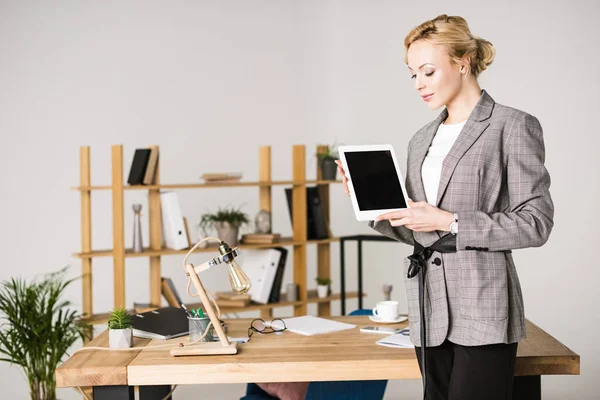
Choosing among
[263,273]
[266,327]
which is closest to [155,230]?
[263,273]

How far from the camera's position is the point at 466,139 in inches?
73.2

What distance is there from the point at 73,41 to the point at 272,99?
1768mm

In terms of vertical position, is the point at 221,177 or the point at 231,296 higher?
the point at 221,177

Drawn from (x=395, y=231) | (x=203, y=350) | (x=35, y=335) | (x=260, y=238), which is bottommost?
(x=35, y=335)

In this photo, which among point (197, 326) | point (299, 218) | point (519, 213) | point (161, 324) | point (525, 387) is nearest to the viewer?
point (519, 213)

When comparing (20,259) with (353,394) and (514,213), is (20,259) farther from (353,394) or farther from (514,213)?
(514,213)

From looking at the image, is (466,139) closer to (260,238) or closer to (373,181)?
(373,181)

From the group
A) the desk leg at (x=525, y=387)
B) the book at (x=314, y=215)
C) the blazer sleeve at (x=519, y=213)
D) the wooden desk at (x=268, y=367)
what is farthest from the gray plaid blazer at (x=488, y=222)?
the book at (x=314, y=215)

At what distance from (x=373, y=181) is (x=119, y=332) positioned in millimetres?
1002

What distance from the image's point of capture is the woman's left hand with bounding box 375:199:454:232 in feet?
6.00

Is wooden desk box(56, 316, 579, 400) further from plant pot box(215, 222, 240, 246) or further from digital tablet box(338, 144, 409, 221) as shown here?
plant pot box(215, 222, 240, 246)

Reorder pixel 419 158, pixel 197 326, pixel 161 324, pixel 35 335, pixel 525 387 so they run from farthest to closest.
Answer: pixel 35 335, pixel 161 324, pixel 197 326, pixel 525 387, pixel 419 158

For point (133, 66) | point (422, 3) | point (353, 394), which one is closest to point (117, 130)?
point (133, 66)

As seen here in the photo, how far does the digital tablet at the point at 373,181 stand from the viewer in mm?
1961
